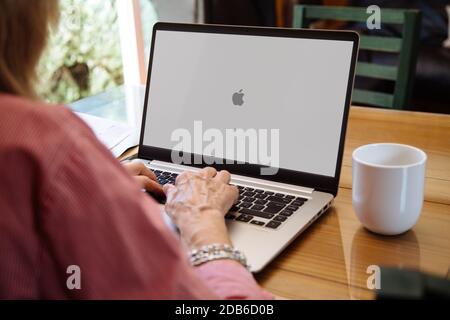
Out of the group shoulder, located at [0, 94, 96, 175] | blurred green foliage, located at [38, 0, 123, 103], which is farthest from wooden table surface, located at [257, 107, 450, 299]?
blurred green foliage, located at [38, 0, 123, 103]

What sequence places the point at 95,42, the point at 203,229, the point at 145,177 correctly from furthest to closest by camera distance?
1. the point at 95,42
2. the point at 145,177
3. the point at 203,229

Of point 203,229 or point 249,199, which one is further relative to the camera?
point 249,199

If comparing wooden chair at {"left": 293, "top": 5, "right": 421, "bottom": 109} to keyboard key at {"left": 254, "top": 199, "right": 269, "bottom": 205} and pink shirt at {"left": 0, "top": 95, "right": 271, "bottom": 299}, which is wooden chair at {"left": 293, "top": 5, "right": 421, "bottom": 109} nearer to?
keyboard key at {"left": 254, "top": 199, "right": 269, "bottom": 205}

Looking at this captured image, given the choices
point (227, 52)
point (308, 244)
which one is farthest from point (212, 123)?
point (308, 244)

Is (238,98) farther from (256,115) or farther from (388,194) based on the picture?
(388,194)

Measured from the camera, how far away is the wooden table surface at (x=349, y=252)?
0.74 metres

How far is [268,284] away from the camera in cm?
75

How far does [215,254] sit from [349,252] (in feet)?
0.74

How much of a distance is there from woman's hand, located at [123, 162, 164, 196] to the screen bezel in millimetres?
117

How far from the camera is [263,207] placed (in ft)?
3.02

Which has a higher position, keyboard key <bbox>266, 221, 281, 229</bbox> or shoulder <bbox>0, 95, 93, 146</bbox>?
shoulder <bbox>0, 95, 93, 146</bbox>

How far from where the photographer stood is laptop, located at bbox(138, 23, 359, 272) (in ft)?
3.09
